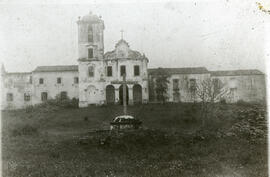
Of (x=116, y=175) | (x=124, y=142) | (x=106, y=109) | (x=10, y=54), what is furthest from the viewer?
(x=106, y=109)

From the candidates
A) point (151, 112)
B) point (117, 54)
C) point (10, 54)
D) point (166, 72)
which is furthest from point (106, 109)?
point (10, 54)

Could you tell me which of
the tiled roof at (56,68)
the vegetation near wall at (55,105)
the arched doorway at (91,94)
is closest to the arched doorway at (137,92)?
the arched doorway at (91,94)

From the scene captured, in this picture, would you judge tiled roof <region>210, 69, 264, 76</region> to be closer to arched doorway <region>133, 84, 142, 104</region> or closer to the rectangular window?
arched doorway <region>133, 84, 142, 104</region>

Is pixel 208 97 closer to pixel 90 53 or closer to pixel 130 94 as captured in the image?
pixel 130 94

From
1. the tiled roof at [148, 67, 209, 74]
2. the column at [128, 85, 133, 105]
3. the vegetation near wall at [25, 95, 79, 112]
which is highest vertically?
the tiled roof at [148, 67, 209, 74]

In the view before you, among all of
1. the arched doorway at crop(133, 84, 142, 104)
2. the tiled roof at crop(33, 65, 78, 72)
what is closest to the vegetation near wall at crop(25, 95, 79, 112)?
the tiled roof at crop(33, 65, 78, 72)

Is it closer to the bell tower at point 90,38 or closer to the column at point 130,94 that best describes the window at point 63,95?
the bell tower at point 90,38

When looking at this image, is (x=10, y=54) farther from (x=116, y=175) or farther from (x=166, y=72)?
(x=166, y=72)

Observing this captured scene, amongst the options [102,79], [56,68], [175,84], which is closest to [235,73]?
[175,84]
